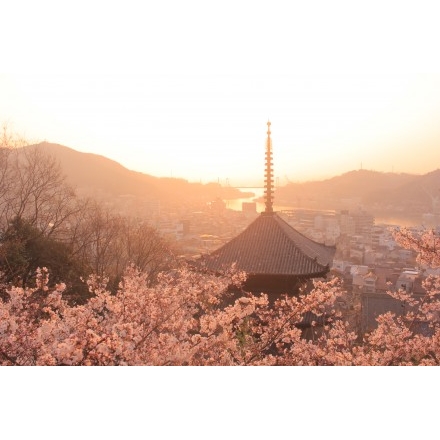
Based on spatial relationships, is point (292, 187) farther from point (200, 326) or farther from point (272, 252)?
point (200, 326)

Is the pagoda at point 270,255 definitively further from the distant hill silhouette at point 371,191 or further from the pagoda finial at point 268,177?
the distant hill silhouette at point 371,191

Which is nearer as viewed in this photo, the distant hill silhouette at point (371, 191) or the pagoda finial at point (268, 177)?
the distant hill silhouette at point (371, 191)

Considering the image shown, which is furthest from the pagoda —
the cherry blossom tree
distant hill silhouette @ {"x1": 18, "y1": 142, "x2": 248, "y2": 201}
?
distant hill silhouette @ {"x1": 18, "y1": 142, "x2": 248, "y2": 201}

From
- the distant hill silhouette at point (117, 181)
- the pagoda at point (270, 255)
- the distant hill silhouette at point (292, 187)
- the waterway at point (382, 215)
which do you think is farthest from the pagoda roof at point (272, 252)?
the distant hill silhouette at point (117, 181)

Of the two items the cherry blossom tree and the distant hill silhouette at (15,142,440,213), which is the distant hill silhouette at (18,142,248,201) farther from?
the cherry blossom tree

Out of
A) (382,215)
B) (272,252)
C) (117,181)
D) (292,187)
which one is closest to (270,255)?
(272,252)

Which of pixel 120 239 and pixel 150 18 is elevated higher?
pixel 150 18
